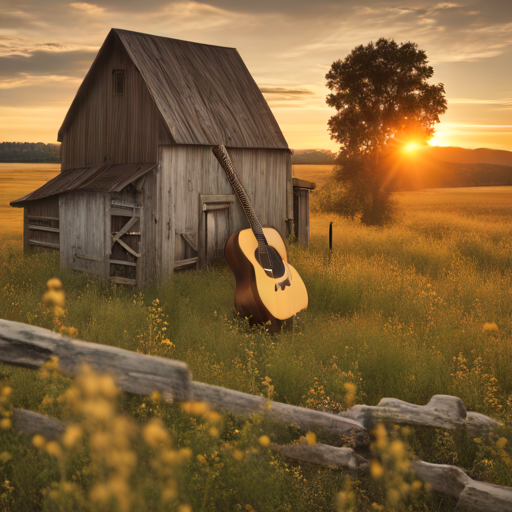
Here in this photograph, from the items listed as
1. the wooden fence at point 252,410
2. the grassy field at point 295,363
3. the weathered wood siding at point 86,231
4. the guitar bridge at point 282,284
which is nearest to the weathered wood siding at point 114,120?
the weathered wood siding at point 86,231

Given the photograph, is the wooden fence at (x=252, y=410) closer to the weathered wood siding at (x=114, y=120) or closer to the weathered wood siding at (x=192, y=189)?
the weathered wood siding at (x=192, y=189)

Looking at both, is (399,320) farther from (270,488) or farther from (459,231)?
(459,231)

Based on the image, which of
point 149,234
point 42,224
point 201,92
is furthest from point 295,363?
point 42,224

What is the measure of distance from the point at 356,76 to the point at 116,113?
15.0 meters

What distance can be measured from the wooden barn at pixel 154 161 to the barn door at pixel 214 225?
3 centimetres

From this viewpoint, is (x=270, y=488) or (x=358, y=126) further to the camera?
(x=358, y=126)

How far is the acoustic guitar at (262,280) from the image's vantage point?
8.12 metres

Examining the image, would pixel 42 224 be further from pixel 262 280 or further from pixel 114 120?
pixel 262 280

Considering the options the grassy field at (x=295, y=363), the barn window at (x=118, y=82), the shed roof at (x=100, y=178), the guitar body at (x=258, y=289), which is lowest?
the grassy field at (x=295, y=363)

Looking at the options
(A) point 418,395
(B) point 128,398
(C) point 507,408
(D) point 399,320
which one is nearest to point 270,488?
(B) point 128,398

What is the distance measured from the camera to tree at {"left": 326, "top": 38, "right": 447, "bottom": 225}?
23.1 metres

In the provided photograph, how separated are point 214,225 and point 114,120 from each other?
12.1 feet

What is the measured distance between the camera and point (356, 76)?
23.7 m

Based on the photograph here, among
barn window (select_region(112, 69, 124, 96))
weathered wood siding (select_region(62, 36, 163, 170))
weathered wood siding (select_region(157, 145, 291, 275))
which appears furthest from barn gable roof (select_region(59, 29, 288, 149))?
barn window (select_region(112, 69, 124, 96))
